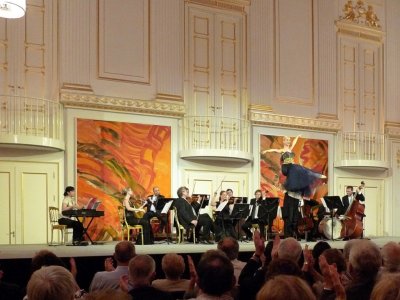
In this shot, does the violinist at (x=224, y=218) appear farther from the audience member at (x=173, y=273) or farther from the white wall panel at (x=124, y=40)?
the audience member at (x=173, y=273)

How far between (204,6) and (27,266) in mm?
8583

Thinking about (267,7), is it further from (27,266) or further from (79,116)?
(27,266)

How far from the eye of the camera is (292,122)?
14.0m

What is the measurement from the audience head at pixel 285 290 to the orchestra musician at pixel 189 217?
858 cm

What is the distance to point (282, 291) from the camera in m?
1.64

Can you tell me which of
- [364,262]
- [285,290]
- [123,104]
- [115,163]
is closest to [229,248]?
[364,262]

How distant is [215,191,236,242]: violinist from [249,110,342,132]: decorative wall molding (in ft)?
10.2

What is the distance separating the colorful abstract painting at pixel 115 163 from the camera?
1109 centimetres

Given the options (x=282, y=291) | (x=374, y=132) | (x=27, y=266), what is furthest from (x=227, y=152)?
(x=282, y=291)

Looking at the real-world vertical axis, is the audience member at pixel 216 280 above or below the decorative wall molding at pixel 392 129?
below

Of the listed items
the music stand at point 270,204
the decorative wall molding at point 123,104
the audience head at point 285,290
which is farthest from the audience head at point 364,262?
the decorative wall molding at point 123,104

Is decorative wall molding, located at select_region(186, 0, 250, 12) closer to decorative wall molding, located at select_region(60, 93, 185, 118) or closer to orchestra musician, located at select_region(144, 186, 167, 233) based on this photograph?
decorative wall molding, located at select_region(60, 93, 185, 118)

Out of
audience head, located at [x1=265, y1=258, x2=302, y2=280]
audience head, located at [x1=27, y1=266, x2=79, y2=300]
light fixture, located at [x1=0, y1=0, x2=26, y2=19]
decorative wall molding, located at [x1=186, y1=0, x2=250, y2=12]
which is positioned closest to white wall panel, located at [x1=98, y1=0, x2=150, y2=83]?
decorative wall molding, located at [x1=186, y1=0, x2=250, y2=12]

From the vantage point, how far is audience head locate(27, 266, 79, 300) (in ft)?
6.46
